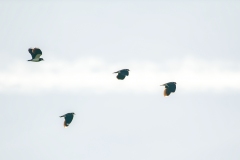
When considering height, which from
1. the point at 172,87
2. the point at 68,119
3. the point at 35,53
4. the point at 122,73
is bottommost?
the point at 68,119

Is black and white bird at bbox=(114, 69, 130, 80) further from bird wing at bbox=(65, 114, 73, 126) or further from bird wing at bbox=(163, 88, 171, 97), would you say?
bird wing at bbox=(65, 114, 73, 126)

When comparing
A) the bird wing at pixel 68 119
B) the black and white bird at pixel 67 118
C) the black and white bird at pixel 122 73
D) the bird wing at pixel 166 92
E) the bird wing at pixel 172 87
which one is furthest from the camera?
the bird wing at pixel 68 119

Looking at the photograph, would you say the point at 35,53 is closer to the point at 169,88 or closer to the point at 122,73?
the point at 122,73

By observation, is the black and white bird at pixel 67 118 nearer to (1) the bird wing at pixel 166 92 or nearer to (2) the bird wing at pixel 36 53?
(2) the bird wing at pixel 36 53

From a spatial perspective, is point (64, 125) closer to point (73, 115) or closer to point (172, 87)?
point (73, 115)

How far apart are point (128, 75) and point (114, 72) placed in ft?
7.38

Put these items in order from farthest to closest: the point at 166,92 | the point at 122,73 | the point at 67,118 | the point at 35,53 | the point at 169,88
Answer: the point at 67,118
the point at 122,73
the point at 169,88
the point at 166,92
the point at 35,53

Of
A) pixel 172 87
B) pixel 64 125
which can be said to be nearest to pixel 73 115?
pixel 64 125

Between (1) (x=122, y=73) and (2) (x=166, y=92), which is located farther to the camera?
(1) (x=122, y=73)

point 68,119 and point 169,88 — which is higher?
point 169,88

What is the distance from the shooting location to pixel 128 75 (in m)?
160

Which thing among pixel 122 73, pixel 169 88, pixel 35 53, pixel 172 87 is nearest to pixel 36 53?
pixel 35 53

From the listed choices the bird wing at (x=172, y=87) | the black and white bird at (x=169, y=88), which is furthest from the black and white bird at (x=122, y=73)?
the bird wing at (x=172, y=87)

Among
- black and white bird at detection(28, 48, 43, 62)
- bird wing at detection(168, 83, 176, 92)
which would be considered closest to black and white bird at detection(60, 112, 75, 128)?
black and white bird at detection(28, 48, 43, 62)
